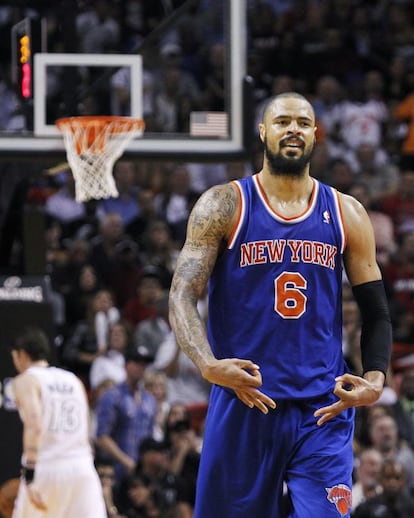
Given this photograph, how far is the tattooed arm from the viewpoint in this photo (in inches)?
193

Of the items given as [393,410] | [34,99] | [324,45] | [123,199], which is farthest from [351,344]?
[324,45]

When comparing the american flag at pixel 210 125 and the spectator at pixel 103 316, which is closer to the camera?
the american flag at pixel 210 125

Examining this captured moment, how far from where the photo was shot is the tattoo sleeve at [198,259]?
202 inches

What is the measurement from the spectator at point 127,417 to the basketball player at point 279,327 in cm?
599

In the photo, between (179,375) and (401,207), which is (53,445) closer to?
(179,375)

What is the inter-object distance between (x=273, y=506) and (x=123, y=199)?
9526mm

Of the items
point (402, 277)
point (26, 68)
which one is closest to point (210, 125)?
point (26, 68)

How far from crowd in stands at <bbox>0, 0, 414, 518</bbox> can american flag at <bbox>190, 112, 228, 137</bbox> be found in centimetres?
33

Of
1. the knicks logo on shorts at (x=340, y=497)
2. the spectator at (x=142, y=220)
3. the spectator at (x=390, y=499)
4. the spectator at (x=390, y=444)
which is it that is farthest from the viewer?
the spectator at (x=142, y=220)

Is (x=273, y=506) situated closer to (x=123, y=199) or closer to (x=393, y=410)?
(x=393, y=410)

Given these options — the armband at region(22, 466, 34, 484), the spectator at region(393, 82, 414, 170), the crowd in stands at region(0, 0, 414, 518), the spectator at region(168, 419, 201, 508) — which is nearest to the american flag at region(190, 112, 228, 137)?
the crowd in stands at region(0, 0, 414, 518)

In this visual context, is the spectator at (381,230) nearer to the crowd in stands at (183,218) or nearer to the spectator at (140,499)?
the crowd in stands at (183,218)

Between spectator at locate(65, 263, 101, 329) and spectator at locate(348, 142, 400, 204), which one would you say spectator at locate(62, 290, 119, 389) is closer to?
spectator at locate(65, 263, 101, 329)

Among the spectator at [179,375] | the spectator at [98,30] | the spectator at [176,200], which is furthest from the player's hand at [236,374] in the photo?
the spectator at [98,30]
